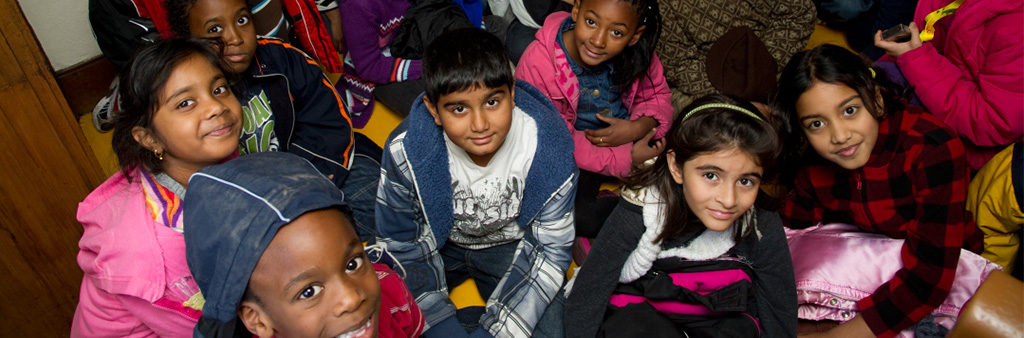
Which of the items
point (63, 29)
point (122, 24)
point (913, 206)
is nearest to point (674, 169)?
point (913, 206)

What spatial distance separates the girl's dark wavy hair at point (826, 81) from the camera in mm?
→ 1433

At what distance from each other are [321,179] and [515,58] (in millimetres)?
1492

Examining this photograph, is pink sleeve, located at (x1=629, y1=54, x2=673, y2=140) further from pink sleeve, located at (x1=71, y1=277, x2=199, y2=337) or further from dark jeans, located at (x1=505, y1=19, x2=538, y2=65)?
pink sleeve, located at (x1=71, y1=277, x2=199, y2=337)

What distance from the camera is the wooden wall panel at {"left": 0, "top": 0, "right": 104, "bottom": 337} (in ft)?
3.90

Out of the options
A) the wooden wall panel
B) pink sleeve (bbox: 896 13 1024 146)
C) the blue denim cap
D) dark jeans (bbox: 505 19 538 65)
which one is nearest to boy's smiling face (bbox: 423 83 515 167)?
the blue denim cap

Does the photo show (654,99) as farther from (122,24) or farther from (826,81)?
(122,24)

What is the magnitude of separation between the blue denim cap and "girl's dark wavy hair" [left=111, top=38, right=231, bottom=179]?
15.6 inches

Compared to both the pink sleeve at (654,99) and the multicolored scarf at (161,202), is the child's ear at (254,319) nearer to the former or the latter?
the multicolored scarf at (161,202)

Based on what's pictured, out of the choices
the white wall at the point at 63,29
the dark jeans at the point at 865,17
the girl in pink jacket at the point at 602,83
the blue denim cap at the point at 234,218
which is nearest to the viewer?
the blue denim cap at the point at 234,218

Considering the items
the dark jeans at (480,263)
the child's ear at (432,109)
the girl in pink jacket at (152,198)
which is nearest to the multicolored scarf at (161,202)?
the girl in pink jacket at (152,198)

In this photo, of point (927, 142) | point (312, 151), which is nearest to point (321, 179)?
point (312, 151)

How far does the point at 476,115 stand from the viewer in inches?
53.1

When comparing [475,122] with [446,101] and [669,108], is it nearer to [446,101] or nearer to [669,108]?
[446,101]

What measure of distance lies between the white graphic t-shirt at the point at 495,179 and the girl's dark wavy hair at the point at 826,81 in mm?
625
